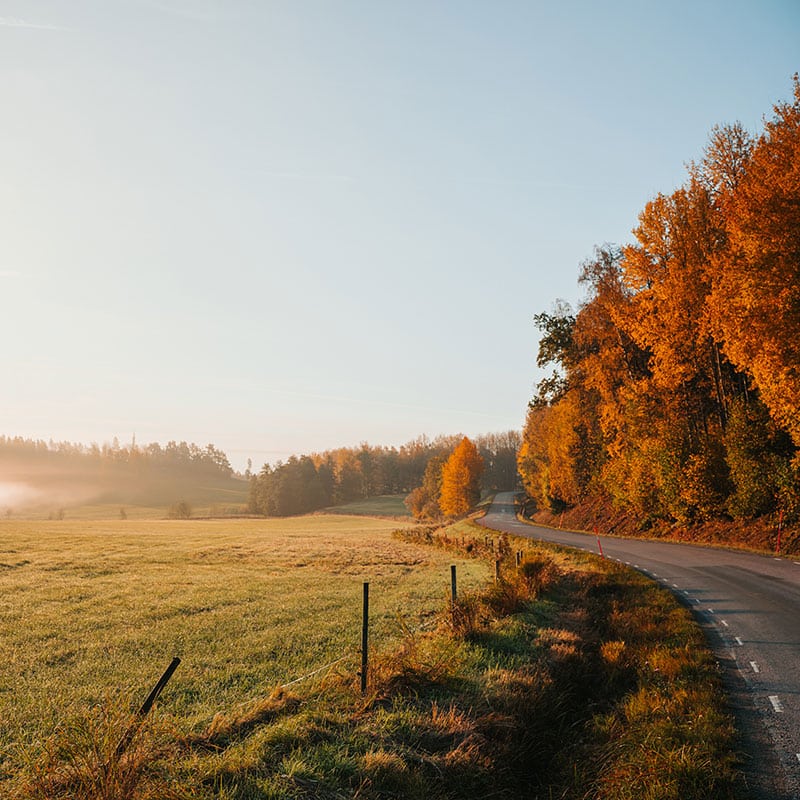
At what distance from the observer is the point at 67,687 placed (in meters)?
10.1

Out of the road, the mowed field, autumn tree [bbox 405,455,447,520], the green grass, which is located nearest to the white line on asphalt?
the road

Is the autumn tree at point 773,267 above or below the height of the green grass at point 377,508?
above

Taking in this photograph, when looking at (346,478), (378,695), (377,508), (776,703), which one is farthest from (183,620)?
(346,478)

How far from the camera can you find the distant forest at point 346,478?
115 m

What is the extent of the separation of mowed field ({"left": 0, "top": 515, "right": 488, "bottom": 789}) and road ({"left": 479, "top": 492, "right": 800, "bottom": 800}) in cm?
553

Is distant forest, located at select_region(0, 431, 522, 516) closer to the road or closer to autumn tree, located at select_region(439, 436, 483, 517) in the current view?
autumn tree, located at select_region(439, 436, 483, 517)

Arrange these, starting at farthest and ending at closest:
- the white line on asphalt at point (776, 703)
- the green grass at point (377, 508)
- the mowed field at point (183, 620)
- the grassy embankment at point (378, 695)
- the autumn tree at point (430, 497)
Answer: the green grass at point (377, 508), the autumn tree at point (430, 497), the mowed field at point (183, 620), the white line on asphalt at point (776, 703), the grassy embankment at point (378, 695)

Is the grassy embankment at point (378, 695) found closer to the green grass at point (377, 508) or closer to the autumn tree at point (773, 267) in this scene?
the autumn tree at point (773, 267)

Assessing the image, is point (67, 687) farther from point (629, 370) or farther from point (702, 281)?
point (629, 370)

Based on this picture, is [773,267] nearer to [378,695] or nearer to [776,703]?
[776,703]

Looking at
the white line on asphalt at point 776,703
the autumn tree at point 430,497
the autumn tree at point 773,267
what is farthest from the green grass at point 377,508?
the white line on asphalt at point 776,703

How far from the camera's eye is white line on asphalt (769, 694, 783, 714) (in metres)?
7.70

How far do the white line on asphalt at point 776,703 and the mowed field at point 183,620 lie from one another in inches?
225

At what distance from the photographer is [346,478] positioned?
442 ft
